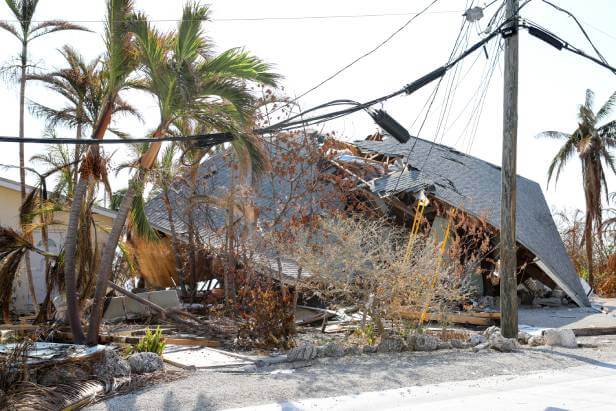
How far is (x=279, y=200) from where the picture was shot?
16.4 m

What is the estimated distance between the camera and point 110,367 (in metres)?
9.25

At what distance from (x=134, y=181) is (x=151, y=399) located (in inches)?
157

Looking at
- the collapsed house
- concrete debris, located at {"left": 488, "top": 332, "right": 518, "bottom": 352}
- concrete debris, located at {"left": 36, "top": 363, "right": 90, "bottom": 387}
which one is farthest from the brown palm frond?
concrete debris, located at {"left": 488, "top": 332, "right": 518, "bottom": 352}

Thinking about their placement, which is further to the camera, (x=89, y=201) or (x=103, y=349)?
(x=89, y=201)

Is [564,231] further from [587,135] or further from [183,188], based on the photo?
[183,188]

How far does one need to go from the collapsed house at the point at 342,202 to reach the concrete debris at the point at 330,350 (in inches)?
153

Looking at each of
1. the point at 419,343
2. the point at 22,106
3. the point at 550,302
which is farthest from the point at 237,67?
the point at 550,302

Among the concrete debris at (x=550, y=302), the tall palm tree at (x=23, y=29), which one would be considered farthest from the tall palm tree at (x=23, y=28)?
the concrete debris at (x=550, y=302)

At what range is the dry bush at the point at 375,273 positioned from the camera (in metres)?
12.9

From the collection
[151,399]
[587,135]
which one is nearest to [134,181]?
[151,399]

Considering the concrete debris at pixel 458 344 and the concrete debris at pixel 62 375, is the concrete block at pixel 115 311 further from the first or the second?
the concrete debris at pixel 458 344

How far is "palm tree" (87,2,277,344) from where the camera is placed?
10477 mm

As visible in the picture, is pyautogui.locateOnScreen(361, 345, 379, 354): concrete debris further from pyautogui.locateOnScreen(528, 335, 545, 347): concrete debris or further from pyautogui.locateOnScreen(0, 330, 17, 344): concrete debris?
pyautogui.locateOnScreen(0, 330, 17, 344): concrete debris

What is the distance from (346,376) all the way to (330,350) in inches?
64.0
